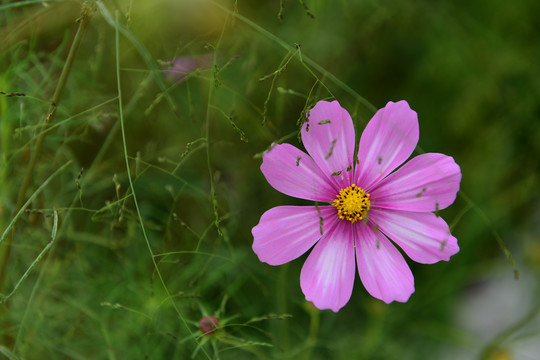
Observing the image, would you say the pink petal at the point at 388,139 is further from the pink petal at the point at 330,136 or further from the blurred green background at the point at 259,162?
the blurred green background at the point at 259,162

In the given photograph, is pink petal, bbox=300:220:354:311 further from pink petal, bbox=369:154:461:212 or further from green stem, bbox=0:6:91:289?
green stem, bbox=0:6:91:289

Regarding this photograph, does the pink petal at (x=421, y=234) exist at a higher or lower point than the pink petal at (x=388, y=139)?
lower

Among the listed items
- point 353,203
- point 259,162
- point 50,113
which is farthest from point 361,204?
point 259,162

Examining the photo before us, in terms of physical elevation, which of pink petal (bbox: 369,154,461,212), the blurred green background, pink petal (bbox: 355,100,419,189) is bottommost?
the blurred green background

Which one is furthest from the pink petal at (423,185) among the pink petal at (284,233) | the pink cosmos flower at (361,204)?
the pink petal at (284,233)

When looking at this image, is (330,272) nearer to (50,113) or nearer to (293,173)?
(293,173)

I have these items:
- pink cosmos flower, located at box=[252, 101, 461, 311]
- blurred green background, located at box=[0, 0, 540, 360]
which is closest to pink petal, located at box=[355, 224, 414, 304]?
pink cosmos flower, located at box=[252, 101, 461, 311]
